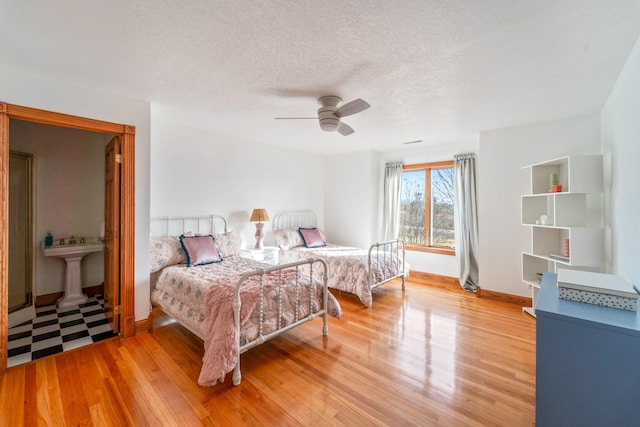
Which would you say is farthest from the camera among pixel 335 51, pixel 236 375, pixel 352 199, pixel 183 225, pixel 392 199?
pixel 352 199

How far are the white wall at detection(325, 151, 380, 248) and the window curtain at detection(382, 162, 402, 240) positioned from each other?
0.20 meters

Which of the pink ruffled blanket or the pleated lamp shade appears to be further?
the pleated lamp shade

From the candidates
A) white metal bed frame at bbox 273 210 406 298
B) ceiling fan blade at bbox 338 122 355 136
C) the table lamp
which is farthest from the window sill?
ceiling fan blade at bbox 338 122 355 136

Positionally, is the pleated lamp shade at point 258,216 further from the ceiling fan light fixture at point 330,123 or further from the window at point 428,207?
the window at point 428,207

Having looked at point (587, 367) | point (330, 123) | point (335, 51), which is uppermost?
point (335, 51)

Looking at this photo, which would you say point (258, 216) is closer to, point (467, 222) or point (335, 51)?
point (335, 51)

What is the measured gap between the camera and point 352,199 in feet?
18.5

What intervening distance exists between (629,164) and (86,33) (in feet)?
13.1

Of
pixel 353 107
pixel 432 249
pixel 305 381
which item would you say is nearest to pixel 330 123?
pixel 353 107

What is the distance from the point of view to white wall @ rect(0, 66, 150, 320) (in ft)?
7.39

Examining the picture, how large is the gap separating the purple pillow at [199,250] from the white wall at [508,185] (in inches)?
154

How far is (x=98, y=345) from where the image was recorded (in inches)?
104

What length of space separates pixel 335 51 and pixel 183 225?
3.14m

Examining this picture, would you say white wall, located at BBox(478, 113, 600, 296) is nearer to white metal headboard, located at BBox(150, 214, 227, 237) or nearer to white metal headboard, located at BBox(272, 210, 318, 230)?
white metal headboard, located at BBox(272, 210, 318, 230)
